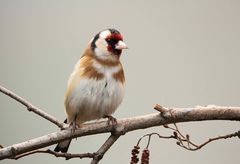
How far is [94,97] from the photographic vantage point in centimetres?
246

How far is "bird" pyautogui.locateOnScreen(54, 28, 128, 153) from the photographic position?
8.06 feet

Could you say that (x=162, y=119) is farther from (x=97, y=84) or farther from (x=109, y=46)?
(x=109, y=46)

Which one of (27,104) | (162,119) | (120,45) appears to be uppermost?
(120,45)

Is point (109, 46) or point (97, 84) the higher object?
point (109, 46)

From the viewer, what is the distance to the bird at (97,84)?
8.06 ft

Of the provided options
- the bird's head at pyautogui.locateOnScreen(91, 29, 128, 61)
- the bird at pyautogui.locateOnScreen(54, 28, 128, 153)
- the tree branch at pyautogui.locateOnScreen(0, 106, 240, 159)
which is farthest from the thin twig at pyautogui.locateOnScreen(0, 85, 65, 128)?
the bird's head at pyautogui.locateOnScreen(91, 29, 128, 61)

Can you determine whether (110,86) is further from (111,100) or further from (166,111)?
(166,111)

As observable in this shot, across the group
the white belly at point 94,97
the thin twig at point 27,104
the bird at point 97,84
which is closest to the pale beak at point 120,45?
the bird at point 97,84

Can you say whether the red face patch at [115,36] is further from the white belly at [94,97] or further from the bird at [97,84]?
the white belly at [94,97]

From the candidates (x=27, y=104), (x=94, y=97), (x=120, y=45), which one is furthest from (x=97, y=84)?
(x=27, y=104)

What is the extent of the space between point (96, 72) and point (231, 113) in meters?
0.74

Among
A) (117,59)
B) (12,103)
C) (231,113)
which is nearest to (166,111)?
(231,113)

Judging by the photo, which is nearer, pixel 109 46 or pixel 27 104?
pixel 27 104

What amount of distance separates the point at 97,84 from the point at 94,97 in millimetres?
60
